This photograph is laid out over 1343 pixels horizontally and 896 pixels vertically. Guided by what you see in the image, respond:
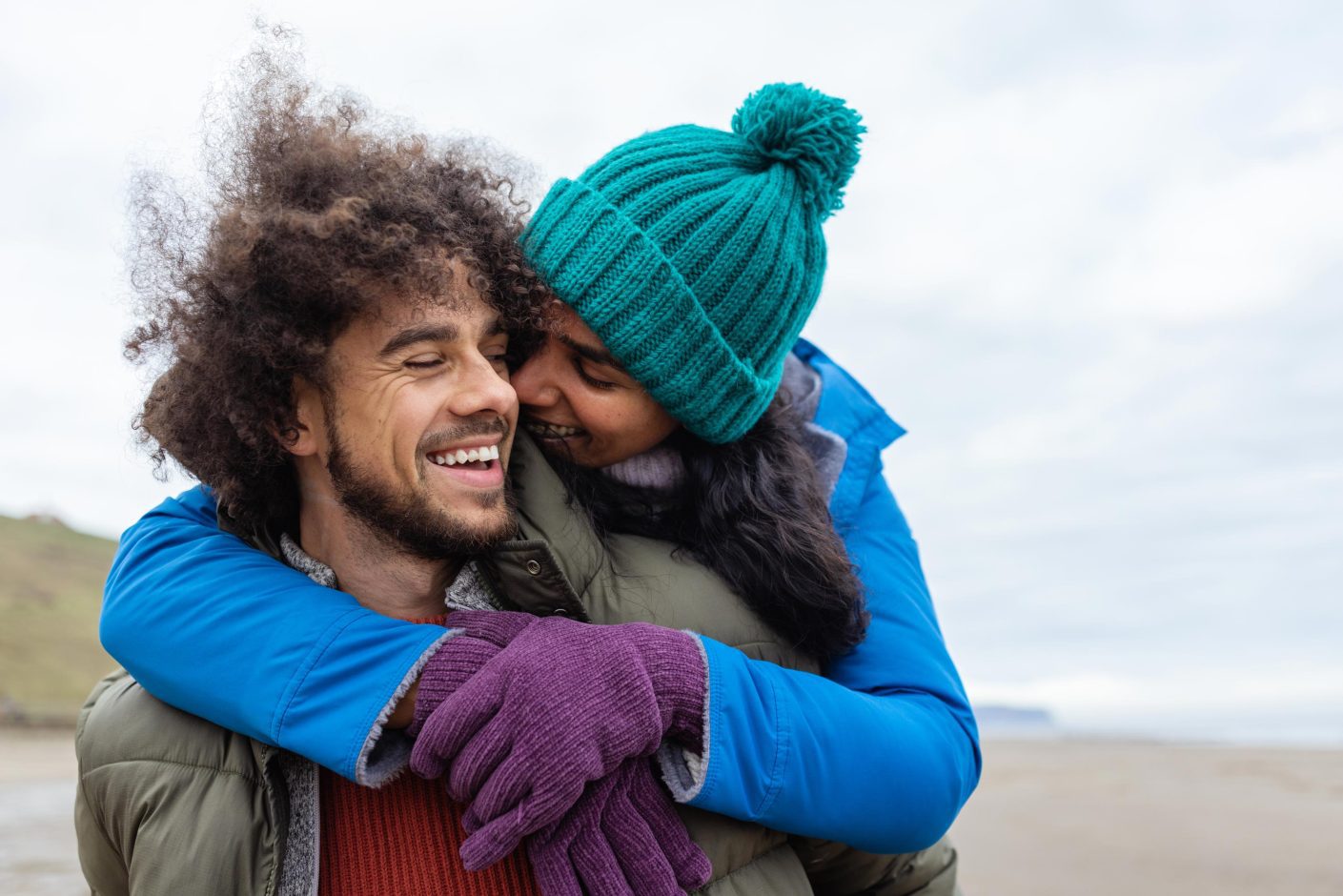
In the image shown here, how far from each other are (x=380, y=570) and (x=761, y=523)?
82 cm

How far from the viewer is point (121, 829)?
2125 millimetres

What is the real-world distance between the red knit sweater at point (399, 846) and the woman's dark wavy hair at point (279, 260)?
0.66 meters

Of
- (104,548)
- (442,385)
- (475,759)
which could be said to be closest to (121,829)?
(475,759)

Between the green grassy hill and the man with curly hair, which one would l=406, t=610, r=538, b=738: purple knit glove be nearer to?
the man with curly hair

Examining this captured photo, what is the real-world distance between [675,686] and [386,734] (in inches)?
20.6

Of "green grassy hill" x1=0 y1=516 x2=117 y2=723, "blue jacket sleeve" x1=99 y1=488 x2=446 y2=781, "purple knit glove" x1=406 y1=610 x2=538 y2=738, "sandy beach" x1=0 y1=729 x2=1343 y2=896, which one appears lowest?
"green grassy hill" x1=0 y1=516 x2=117 y2=723

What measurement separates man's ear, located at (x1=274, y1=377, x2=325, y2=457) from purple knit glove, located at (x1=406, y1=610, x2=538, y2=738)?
0.57 m

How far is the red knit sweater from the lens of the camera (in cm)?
216

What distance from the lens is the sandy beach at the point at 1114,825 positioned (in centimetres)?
724

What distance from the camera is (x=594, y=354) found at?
2.57 meters

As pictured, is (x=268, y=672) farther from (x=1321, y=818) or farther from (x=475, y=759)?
(x=1321, y=818)

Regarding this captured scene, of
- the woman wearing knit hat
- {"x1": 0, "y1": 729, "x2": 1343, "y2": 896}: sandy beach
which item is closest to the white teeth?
the woman wearing knit hat

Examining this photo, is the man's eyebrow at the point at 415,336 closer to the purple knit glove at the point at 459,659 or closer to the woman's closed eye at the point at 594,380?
the woman's closed eye at the point at 594,380

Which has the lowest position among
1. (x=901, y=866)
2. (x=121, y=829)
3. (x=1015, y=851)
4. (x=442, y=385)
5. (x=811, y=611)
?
(x=1015, y=851)
